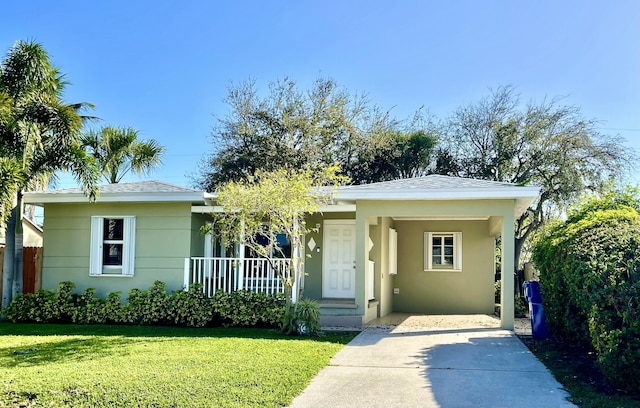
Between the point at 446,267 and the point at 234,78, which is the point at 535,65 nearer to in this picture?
the point at 446,267

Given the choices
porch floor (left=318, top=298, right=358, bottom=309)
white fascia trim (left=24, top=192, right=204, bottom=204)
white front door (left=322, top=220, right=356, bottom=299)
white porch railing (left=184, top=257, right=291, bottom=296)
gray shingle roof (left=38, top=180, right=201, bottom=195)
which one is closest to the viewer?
porch floor (left=318, top=298, right=358, bottom=309)

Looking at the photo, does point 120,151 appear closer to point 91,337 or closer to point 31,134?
point 31,134

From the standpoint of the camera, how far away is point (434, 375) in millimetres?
7418

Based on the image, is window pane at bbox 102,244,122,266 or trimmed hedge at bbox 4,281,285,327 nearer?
trimmed hedge at bbox 4,281,285,327

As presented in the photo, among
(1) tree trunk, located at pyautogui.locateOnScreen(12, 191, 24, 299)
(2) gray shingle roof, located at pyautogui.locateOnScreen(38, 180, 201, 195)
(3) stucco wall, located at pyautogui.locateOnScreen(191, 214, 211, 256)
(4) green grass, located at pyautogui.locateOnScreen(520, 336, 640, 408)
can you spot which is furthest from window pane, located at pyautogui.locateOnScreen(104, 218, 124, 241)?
(4) green grass, located at pyautogui.locateOnScreen(520, 336, 640, 408)

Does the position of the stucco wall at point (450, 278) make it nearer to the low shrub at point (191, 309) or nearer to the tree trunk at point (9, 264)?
the low shrub at point (191, 309)

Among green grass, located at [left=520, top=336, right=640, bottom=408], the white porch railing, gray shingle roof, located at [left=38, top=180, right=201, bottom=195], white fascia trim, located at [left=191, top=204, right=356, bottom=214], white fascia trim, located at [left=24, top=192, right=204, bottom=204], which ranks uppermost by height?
gray shingle roof, located at [left=38, top=180, right=201, bottom=195]

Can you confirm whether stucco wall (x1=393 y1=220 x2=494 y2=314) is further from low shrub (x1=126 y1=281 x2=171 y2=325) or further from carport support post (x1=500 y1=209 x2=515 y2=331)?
low shrub (x1=126 y1=281 x2=171 y2=325)

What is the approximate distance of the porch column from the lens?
1223 centimetres

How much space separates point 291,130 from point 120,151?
755 cm

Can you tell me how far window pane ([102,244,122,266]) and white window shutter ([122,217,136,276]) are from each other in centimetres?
26

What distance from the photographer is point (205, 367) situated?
24.7ft

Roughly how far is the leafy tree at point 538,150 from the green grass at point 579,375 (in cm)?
1128

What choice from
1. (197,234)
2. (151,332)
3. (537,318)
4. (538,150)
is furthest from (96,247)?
(538,150)
